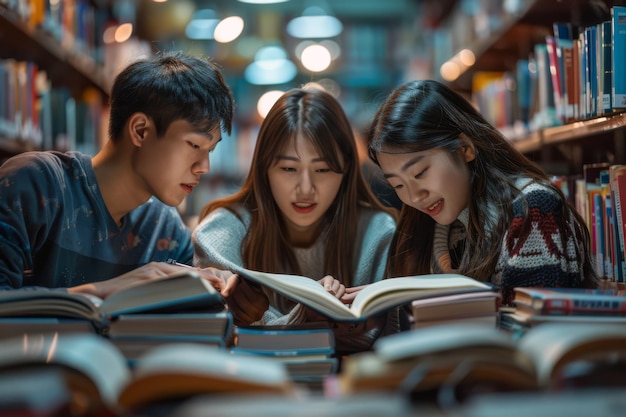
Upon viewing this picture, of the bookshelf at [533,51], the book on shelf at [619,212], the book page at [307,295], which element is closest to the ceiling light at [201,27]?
the bookshelf at [533,51]

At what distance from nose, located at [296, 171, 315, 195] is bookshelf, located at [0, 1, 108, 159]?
3.69ft

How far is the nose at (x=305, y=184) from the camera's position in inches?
67.8

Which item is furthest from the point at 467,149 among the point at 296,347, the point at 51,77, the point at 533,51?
the point at 51,77

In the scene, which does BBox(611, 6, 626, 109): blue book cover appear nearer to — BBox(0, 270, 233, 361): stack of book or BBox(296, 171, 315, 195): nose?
BBox(296, 171, 315, 195): nose

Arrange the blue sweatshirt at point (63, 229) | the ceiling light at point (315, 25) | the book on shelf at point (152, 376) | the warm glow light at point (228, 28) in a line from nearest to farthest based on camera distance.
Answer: the book on shelf at point (152, 376)
the blue sweatshirt at point (63, 229)
the warm glow light at point (228, 28)
the ceiling light at point (315, 25)

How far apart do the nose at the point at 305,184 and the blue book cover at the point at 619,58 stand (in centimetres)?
79

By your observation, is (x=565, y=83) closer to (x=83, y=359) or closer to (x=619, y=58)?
(x=619, y=58)

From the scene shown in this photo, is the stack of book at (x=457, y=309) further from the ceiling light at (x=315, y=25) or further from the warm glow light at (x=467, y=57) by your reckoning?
the ceiling light at (x=315, y=25)

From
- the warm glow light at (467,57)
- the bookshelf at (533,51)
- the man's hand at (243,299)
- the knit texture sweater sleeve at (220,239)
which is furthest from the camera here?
the warm glow light at (467,57)

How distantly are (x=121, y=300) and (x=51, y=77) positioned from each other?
8.08ft

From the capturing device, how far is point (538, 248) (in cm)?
124

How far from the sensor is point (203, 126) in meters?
1.56

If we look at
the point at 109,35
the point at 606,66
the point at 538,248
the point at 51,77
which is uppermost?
the point at 109,35

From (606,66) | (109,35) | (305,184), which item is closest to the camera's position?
(606,66)
